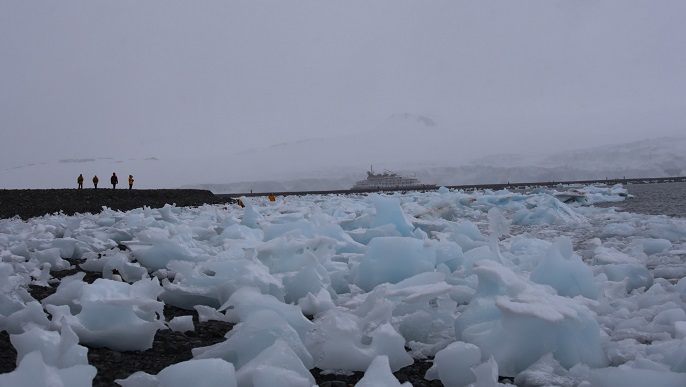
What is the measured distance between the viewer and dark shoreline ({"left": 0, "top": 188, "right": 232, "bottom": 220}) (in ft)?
43.3

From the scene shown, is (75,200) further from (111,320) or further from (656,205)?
(656,205)

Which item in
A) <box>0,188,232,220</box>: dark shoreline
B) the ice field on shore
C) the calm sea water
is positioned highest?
<box>0,188,232,220</box>: dark shoreline

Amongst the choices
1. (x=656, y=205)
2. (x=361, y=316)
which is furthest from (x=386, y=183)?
(x=361, y=316)

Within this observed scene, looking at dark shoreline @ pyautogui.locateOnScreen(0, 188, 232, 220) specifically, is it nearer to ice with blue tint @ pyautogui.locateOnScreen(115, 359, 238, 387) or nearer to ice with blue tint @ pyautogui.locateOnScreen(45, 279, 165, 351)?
ice with blue tint @ pyautogui.locateOnScreen(45, 279, 165, 351)

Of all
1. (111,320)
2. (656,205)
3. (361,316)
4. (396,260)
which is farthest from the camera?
(656,205)

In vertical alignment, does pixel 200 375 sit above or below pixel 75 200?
below

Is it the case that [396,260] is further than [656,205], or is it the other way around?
[656,205]

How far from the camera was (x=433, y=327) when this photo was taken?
9.71 ft

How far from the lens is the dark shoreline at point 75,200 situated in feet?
43.3

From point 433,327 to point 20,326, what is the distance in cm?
205

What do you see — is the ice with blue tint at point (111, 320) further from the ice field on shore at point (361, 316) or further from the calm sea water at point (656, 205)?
the calm sea water at point (656, 205)

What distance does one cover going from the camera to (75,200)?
654 inches

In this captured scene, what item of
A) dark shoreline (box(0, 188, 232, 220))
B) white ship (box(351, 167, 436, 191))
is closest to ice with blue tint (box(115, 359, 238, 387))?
dark shoreline (box(0, 188, 232, 220))

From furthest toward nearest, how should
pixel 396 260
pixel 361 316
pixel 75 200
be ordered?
pixel 75 200 → pixel 396 260 → pixel 361 316
